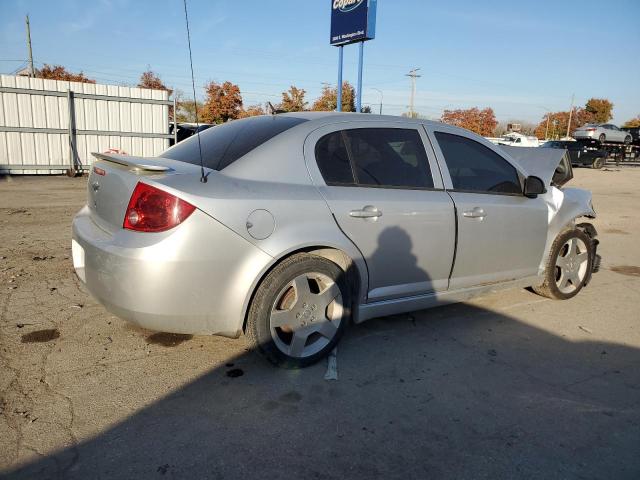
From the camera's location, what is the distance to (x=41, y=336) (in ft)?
11.5

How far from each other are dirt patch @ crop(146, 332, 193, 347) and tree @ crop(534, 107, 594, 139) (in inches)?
3347

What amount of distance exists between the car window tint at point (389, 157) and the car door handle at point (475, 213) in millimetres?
369

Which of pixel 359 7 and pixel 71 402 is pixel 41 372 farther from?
pixel 359 7

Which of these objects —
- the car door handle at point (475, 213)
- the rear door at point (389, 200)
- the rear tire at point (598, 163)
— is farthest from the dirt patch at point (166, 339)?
the rear tire at point (598, 163)

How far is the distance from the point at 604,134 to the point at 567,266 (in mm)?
32112

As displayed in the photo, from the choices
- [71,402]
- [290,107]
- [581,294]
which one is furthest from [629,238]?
[290,107]

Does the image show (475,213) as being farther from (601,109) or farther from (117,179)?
(601,109)

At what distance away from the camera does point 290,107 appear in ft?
129

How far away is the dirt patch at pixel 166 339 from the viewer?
11.4 feet

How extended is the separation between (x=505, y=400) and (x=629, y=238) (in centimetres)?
675

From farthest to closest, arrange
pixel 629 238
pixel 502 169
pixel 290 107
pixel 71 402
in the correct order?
pixel 290 107, pixel 629 238, pixel 502 169, pixel 71 402

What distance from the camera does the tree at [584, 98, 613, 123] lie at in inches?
2869

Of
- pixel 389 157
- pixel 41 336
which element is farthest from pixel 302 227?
pixel 41 336

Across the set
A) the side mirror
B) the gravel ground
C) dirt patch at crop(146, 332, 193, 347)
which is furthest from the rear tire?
dirt patch at crop(146, 332, 193, 347)
